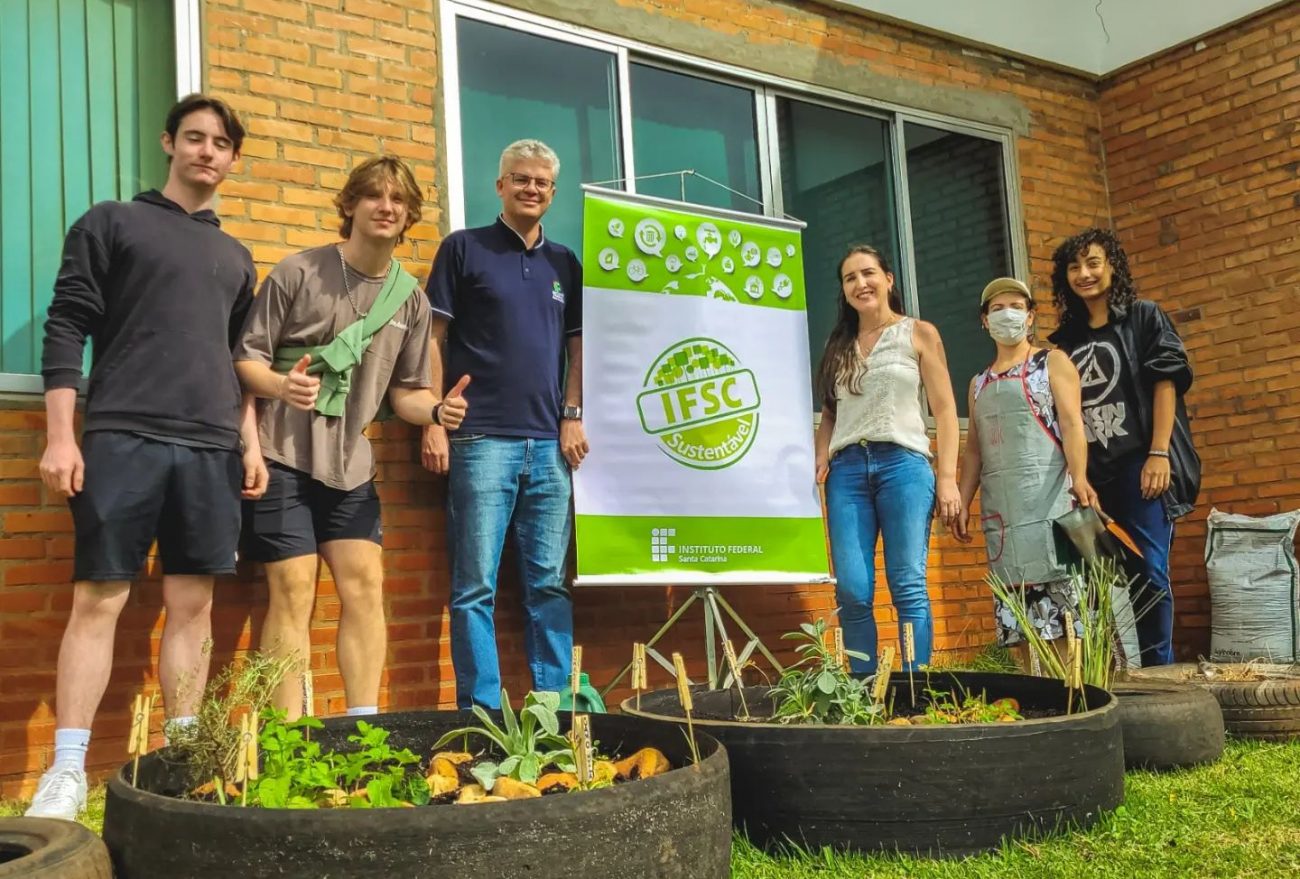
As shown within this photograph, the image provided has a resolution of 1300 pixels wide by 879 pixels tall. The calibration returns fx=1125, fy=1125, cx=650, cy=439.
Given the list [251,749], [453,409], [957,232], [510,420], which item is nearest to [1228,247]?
[957,232]

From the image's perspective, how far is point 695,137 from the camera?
471 cm

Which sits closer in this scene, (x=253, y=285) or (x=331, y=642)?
(x=253, y=285)

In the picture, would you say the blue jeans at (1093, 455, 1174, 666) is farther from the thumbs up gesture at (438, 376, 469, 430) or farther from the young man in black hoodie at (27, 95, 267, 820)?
the young man in black hoodie at (27, 95, 267, 820)

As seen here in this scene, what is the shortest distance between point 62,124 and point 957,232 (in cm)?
391

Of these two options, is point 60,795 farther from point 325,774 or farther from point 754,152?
point 754,152

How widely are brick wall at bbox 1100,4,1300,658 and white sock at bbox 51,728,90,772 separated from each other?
4869 mm

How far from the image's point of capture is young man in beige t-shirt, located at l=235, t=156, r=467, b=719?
2.94 metres

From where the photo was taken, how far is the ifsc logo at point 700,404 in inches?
150

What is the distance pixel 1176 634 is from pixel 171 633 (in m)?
4.76

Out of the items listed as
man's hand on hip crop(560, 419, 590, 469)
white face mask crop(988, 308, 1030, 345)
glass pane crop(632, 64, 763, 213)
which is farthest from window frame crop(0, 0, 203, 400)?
white face mask crop(988, 308, 1030, 345)

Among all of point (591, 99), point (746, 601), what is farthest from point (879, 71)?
point (746, 601)

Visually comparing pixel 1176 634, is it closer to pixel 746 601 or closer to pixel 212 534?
pixel 746 601

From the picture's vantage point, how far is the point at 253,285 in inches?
121

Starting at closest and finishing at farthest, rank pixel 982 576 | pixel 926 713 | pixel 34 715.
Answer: pixel 926 713 < pixel 34 715 < pixel 982 576
